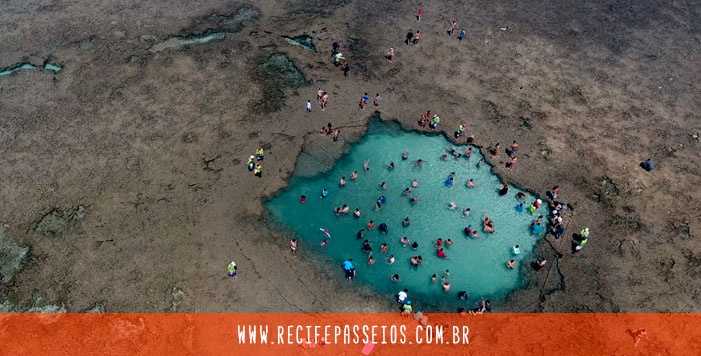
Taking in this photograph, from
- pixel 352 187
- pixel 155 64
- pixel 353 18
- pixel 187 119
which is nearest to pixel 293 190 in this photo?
pixel 352 187

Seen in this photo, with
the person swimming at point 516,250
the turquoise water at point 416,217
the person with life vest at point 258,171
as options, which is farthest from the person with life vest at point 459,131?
the person with life vest at point 258,171

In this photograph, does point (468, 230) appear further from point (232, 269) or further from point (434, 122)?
point (232, 269)

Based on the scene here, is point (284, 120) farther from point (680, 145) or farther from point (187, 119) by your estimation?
point (680, 145)

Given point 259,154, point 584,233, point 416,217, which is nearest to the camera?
point 584,233

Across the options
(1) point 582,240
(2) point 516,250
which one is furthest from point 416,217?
(1) point 582,240

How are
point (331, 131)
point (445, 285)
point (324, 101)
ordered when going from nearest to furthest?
point (445, 285)
point (331, 131)
point (324, 101)

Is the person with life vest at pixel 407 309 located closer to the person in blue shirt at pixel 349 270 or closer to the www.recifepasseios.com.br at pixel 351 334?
the www.recifepasseios.com.br at pixel 351 334

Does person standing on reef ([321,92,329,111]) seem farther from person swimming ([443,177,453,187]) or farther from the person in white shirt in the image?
the person in white shirt
